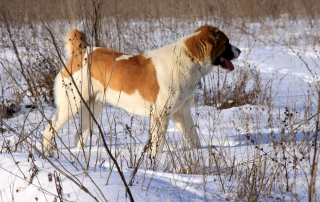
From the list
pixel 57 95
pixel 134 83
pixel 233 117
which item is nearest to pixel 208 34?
pixel 134 83

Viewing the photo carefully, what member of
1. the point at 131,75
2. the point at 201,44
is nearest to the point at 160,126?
the point at 131,75

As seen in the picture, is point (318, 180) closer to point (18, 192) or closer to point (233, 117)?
point (18, 192)

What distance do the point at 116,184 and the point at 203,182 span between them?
538 millimetres

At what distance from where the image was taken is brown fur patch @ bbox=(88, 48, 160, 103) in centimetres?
302

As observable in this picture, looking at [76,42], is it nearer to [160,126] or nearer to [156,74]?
[156,74]

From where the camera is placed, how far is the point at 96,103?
3418mm

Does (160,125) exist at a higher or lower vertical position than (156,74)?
lower

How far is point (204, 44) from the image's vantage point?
9.89ft

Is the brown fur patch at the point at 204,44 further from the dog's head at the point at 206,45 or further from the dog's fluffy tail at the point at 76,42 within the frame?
the dog's fluffy tail at the point at 76,42

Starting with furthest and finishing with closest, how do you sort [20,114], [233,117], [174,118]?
[20,114] → [233,117] → [174,118]

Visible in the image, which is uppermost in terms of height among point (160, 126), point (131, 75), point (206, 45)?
point (206, 45)

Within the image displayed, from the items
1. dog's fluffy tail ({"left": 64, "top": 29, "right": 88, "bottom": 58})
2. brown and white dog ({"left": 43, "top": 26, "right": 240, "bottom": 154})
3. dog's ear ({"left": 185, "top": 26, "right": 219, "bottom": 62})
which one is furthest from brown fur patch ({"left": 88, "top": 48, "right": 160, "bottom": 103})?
dog's ear ({"left": 185, "top": 26, "right": 219, "bottom": 62})

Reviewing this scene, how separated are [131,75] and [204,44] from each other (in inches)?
33.6

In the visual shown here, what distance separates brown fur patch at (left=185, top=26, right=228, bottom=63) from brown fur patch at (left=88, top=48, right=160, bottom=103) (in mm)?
462
